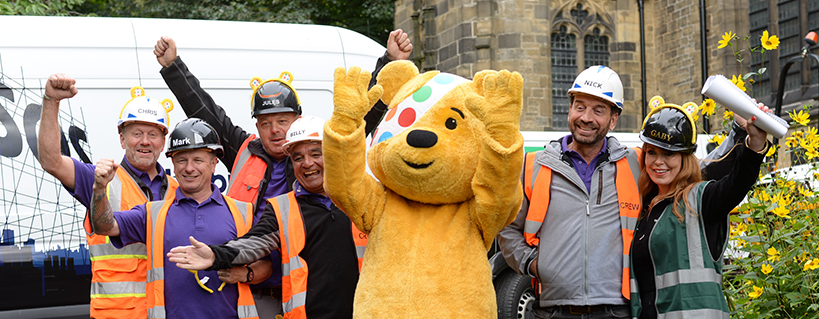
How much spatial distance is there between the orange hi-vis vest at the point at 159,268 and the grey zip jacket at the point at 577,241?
1.23 metres

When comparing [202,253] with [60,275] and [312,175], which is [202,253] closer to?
[312,175]

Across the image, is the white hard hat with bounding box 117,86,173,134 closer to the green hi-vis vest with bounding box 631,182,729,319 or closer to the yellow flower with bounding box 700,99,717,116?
the green hi-vis vest with bounding box 631,182,729,319

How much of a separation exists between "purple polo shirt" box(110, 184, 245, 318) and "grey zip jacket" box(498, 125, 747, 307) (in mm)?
1318

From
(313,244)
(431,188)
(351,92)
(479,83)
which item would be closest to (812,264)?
(479,83)

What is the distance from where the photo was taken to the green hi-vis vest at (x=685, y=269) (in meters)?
3.63

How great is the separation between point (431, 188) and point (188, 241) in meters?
1.33

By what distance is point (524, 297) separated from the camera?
7.42 m

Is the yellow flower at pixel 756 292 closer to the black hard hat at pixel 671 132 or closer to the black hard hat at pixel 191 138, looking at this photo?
the black hard hat at pixel 671 132

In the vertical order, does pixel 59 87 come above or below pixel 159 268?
above

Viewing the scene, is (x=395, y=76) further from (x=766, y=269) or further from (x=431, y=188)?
(x=766, y=269)

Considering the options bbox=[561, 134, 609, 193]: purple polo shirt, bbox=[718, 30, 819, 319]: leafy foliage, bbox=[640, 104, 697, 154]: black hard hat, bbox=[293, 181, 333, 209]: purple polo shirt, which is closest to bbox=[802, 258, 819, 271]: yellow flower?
bbox=[718, 30, 819, 319]: leafy foliage

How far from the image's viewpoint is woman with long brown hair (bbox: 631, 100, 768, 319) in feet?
11.9

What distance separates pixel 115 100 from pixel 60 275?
127 cm

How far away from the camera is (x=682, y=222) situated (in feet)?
12.2
